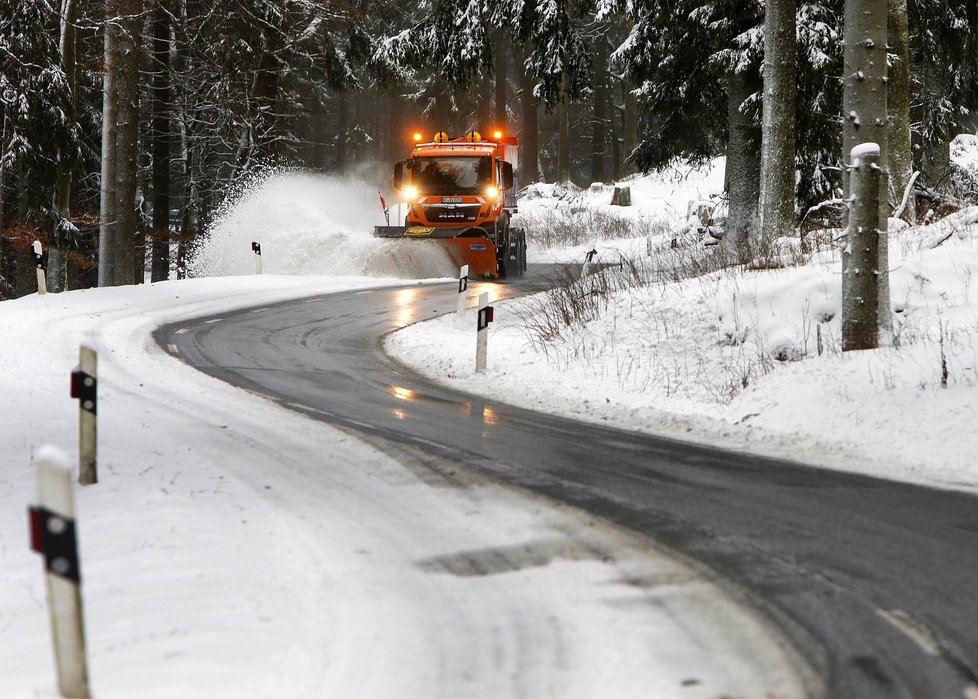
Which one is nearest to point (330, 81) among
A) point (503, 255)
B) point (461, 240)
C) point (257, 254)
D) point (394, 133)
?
point (257, 254)

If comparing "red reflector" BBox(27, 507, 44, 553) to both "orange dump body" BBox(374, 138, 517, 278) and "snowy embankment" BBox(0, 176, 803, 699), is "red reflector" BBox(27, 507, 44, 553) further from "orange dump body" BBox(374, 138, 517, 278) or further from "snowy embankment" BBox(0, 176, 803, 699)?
"orange dump body" BBox(374, 138, 517, 278)

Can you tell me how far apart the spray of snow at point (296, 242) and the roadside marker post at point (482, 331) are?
11768 mm

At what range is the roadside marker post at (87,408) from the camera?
250 inches

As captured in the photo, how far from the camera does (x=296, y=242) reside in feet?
84.2

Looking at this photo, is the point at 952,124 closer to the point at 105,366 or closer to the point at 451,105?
the point at 451,105

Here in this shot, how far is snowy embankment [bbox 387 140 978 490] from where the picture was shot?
782 cm

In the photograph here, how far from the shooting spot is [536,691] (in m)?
3.64

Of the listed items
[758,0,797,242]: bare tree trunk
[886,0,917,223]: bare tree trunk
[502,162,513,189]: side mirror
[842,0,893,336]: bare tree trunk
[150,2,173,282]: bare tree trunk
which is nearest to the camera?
[842,0,893,336]: bare tree trunk

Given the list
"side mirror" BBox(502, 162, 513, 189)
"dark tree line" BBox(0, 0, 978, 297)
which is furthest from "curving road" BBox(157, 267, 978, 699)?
"side mirror" BBox(502, 162, 513, 189)

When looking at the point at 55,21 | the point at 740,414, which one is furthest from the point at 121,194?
the point at 740,414

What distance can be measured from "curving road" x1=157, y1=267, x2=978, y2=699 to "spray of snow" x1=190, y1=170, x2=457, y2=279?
41.1 ft

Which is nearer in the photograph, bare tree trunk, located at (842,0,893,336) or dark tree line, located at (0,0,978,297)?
bare tree trunk, located at (842,0,893,336)

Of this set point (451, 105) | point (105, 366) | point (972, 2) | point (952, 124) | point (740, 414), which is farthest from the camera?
point (451, 105)

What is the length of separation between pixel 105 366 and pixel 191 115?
62.3ft
